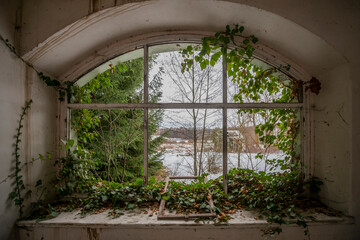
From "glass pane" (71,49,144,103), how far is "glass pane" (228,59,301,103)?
1377mm

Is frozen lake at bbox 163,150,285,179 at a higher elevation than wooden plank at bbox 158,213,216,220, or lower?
higher

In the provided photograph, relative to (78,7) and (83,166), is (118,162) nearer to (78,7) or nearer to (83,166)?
(83,166)

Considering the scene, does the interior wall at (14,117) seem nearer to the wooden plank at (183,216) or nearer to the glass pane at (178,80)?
the glass pane at (178,80)

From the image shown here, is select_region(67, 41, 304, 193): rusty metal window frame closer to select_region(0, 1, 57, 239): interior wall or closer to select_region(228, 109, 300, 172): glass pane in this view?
select_region(228, 109, 300, 172): glass pane

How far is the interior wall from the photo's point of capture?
5.12 ft

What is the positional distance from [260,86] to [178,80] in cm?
109

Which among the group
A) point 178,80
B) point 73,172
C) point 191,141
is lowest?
point 73,172

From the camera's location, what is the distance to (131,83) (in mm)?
2924

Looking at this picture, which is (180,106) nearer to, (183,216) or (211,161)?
(211,161)

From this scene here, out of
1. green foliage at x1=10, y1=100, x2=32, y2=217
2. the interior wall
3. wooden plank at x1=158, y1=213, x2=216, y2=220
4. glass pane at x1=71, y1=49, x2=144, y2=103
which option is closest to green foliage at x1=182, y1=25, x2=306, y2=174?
glass pane at x1=71, y1=49, x2=144, y2=103

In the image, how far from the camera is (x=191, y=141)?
2357mm

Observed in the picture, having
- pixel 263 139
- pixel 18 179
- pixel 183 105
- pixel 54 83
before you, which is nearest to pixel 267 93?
pixel 263 139

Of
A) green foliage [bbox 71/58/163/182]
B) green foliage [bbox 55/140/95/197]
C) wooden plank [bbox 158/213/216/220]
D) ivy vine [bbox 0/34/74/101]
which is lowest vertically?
wooden plank [bbox 158/213/216/220]

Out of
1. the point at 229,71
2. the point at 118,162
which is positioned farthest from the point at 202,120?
the point at 118,162
